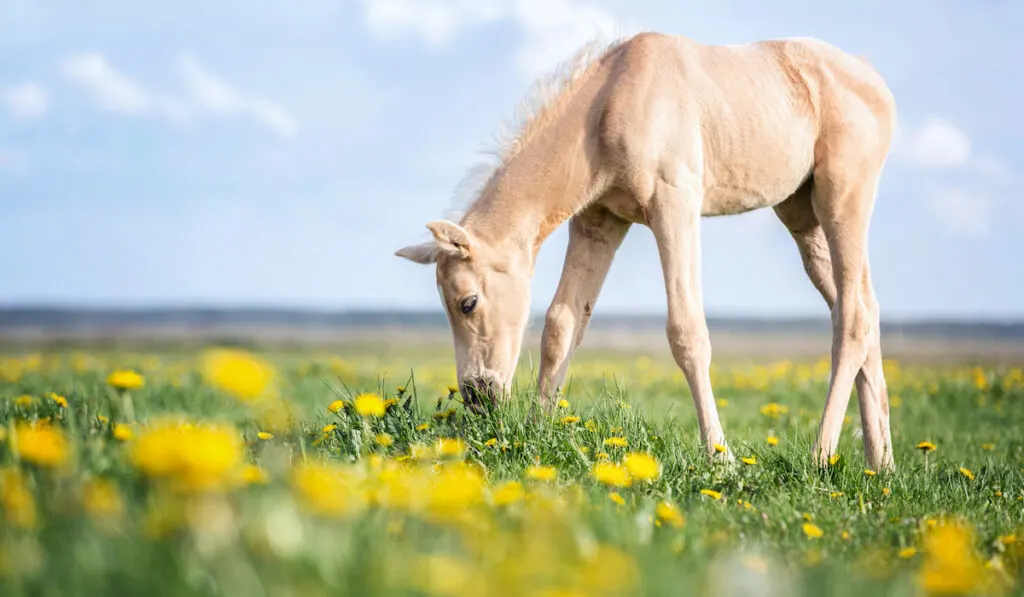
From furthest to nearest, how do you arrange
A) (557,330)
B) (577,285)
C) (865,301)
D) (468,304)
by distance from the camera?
1. (865,301)
2. (577,285)
3. (557,330)
4. (468,304)

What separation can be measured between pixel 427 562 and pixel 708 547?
1.39 meters

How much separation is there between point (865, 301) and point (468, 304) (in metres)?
2.98

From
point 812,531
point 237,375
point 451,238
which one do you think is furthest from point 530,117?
point 237,375

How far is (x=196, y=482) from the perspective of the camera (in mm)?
1636

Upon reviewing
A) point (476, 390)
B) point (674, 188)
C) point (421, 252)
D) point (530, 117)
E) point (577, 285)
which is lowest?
point (476, 390)

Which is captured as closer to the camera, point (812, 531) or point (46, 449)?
point (46, 449)

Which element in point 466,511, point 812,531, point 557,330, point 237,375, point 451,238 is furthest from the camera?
point 557,330

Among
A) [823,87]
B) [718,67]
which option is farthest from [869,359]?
[718,67]

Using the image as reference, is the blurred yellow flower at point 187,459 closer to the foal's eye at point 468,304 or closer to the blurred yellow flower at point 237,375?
the blurred yellow flower at point 237,375

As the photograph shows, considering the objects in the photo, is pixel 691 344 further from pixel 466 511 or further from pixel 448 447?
pixel 466 511

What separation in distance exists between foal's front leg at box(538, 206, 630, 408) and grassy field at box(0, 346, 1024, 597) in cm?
24

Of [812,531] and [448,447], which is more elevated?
[448,447]

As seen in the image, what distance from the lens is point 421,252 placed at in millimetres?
5430

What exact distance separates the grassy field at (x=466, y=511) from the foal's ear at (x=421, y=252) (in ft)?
3.24
